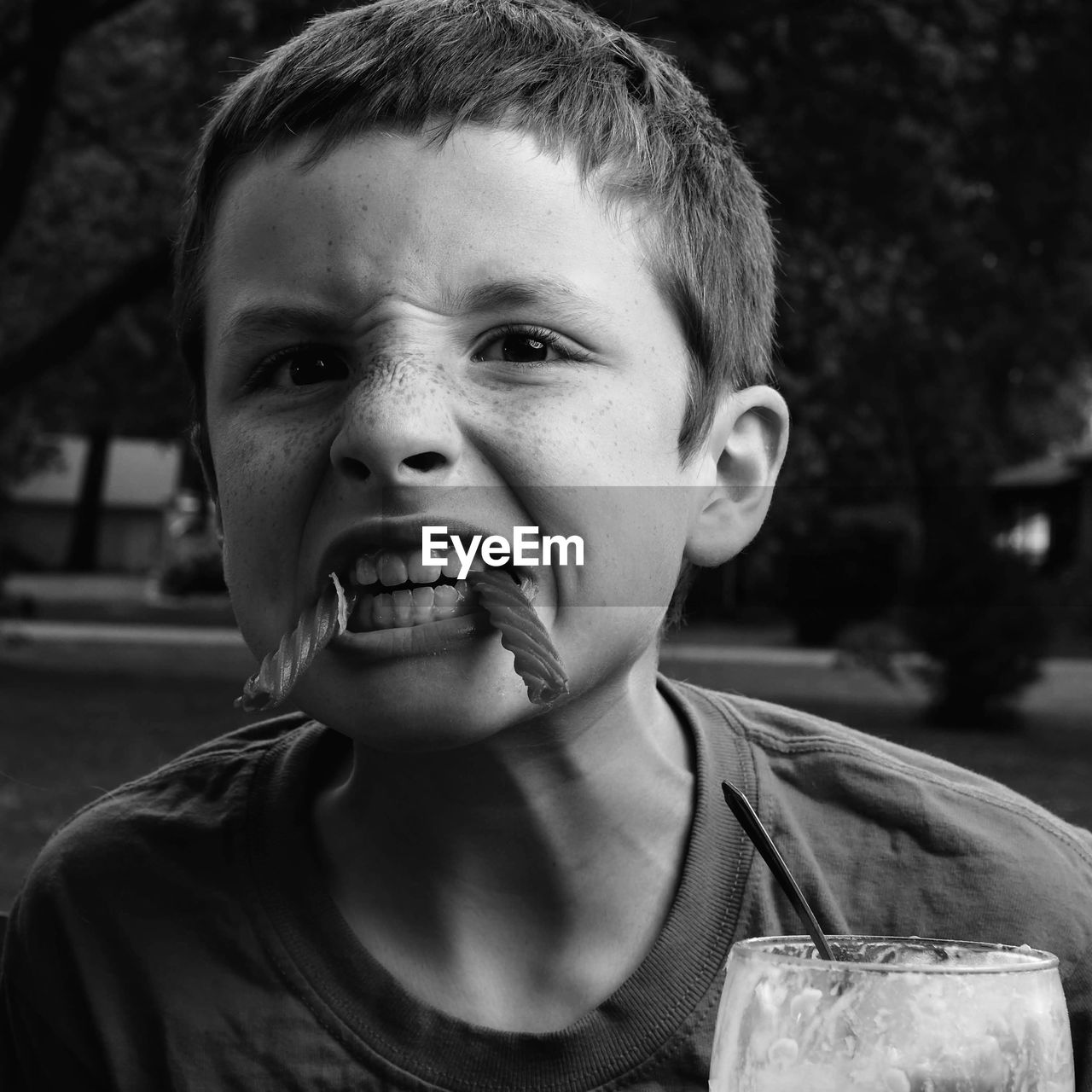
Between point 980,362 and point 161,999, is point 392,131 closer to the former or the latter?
point 161,999

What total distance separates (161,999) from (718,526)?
87 centimetres

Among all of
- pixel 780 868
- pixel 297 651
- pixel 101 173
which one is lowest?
pixel 780 868

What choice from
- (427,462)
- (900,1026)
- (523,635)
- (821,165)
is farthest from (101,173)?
(900,1026)

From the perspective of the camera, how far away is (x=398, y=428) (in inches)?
59.7

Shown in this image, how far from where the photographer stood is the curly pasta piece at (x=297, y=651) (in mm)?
1415

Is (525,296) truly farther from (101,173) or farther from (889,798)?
(101,173)

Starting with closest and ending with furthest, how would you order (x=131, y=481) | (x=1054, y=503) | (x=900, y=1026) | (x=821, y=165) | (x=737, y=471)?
(x=900, y=1026), (x=737, y=471), (x=821, y=165), (x=1054, y=503), (x=131, y=481)

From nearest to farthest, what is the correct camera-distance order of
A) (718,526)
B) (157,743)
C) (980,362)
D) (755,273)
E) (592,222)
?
(592,222) → (718,526) → (755,273) → (157,743) → (980,362)

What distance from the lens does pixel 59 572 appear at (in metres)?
51.1

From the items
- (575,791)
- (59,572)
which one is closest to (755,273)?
(575,791)

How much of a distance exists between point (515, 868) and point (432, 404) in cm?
64

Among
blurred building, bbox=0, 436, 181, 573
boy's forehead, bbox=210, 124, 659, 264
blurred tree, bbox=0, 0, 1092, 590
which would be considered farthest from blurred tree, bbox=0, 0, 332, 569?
blurred building, bbox=0, 436, 181, 573

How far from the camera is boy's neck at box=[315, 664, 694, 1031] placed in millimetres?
1869

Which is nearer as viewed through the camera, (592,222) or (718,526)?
(592,222)
